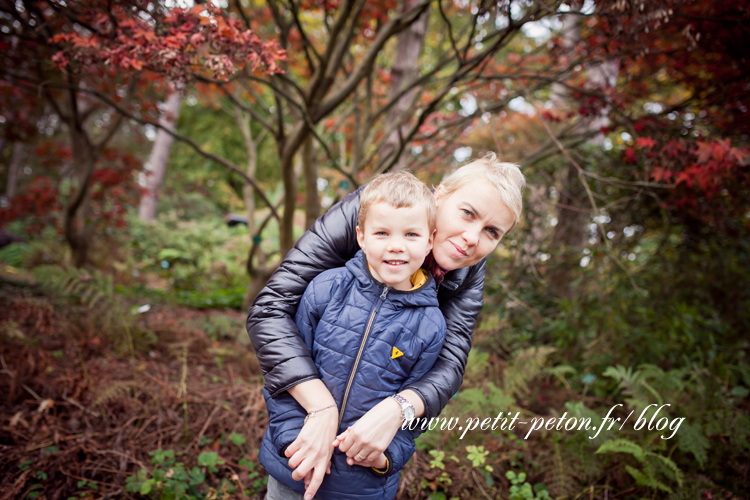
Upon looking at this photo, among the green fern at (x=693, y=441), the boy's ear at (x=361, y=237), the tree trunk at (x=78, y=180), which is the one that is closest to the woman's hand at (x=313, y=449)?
the boy's ear at (x=361, y=237)

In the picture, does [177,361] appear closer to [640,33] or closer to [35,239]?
[640,33]

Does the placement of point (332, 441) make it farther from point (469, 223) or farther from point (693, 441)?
point (693, 441)

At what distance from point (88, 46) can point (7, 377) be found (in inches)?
88.5

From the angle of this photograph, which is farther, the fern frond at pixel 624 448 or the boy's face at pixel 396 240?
the fern frond at pixel 624 448

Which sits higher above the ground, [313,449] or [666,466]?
[313,449]

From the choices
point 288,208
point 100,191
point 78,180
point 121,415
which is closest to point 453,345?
point 121,415

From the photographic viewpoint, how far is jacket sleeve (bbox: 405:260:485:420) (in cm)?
142

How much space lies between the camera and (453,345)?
61.9 inches

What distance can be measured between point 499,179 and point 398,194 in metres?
0.39

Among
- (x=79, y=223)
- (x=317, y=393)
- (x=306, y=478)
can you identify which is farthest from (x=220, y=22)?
(x=79, y=223)

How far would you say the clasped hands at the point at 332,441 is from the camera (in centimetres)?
127

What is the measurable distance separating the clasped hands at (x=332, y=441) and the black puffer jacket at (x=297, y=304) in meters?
0.14

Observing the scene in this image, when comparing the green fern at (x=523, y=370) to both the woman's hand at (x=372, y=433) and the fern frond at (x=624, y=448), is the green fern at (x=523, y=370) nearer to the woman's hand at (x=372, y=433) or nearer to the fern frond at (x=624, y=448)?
the fern frond at (x=624, y=448)

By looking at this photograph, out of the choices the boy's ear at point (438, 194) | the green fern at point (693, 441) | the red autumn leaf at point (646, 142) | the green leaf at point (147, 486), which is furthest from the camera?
the red autumn leaf at point (646, 142)
